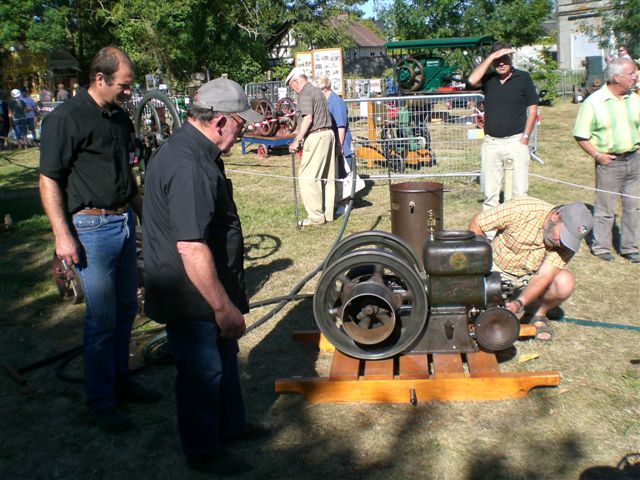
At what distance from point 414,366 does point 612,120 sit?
3.43 m

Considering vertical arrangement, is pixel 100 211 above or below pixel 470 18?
below

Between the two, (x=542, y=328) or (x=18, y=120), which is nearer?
(x=542, y=328)

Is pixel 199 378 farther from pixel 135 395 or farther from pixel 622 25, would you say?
pixel 622 25

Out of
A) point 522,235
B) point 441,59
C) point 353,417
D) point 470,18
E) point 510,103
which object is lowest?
point 353,417

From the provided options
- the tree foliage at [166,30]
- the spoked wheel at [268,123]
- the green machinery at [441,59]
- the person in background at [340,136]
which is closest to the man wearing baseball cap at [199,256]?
the person in background at [340,136]

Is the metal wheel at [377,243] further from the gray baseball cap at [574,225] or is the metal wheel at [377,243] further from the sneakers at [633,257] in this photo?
the sneakers at [633,257]

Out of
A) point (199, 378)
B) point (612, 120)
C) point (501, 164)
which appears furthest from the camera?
point (501, 164)

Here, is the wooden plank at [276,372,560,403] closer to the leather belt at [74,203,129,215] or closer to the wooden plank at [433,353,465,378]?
the wooden plank at [433,353,465,378]

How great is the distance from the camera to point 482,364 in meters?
3.80

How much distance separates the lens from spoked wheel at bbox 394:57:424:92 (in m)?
17.5

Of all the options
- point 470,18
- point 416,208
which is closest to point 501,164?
point 416,208

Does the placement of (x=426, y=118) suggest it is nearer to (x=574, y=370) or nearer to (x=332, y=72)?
(x=332, y=72)

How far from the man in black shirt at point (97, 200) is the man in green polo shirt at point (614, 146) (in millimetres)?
4306

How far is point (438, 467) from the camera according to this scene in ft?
10.1
